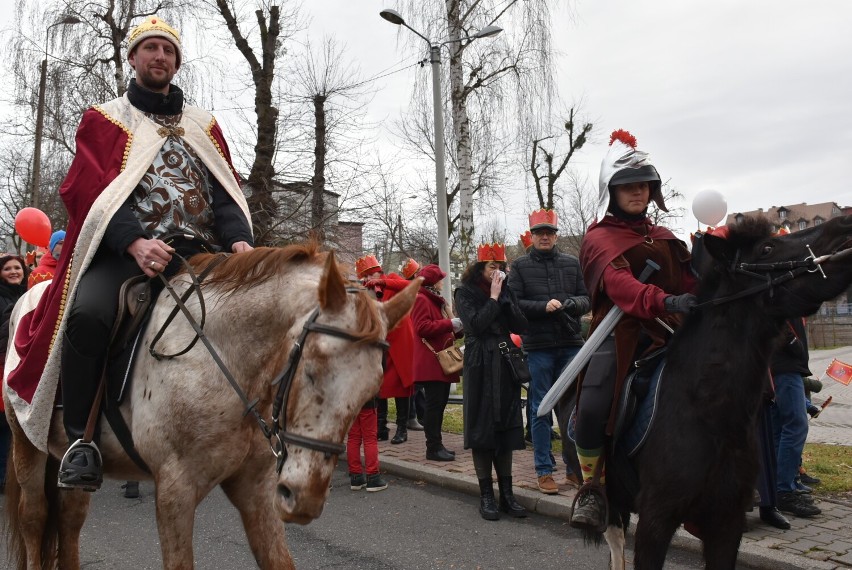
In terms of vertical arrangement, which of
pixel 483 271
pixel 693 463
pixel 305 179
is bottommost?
pixel 693 463

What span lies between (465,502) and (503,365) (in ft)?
4.87

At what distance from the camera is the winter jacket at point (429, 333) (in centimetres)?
810

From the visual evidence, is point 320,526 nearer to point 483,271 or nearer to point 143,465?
point 483,271

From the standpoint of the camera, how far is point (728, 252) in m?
3.24

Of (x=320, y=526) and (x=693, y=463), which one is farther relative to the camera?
(x=320, y=526)

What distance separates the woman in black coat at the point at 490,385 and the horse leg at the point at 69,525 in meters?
3.11

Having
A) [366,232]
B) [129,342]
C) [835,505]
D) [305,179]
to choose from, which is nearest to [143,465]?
[129,342]

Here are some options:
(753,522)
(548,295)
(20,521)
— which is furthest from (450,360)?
(20,521)

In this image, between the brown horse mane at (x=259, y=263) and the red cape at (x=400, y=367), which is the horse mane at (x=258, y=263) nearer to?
the brown horse mane at (x=259, y=263)

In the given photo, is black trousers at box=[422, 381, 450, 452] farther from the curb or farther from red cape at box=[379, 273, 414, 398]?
red cape at box=[379, 273, 414, 398]

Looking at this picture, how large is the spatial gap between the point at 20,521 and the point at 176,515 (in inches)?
76.5

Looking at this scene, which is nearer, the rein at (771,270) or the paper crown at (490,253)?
the rein at (771,270)

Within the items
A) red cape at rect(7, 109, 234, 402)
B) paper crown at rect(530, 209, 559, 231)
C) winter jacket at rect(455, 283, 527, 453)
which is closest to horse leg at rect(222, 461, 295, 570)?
red cape at rect(7, 109, 234, 402)

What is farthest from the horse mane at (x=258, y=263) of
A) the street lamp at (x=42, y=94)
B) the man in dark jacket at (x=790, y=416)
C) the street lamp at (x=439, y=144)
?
the street lamp at (x=42, y=94)
